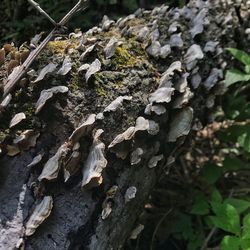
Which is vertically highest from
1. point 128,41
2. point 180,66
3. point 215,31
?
point 128,41

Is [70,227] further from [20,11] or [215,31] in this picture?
[20,11]

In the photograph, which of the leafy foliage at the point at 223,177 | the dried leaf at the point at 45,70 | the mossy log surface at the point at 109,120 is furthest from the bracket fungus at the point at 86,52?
the leafy foliage at the point at 223,177

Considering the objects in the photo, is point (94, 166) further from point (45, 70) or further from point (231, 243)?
point (231, 243)

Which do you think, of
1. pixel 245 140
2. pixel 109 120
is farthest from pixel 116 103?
pixel 245 140

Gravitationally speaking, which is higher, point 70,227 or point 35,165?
point 35,165

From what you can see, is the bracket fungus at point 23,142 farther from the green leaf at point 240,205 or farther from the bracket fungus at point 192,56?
the green leaf at point 240,205

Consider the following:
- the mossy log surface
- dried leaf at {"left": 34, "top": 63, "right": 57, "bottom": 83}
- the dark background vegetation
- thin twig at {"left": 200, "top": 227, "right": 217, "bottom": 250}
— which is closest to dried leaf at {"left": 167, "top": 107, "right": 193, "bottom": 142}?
the mossy log surface

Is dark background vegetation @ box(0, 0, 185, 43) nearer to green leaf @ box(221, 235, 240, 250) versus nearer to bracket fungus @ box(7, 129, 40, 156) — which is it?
bracket fungus @ box(7, 129, 40, 156)

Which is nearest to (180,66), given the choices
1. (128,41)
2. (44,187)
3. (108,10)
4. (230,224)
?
(128,41)
